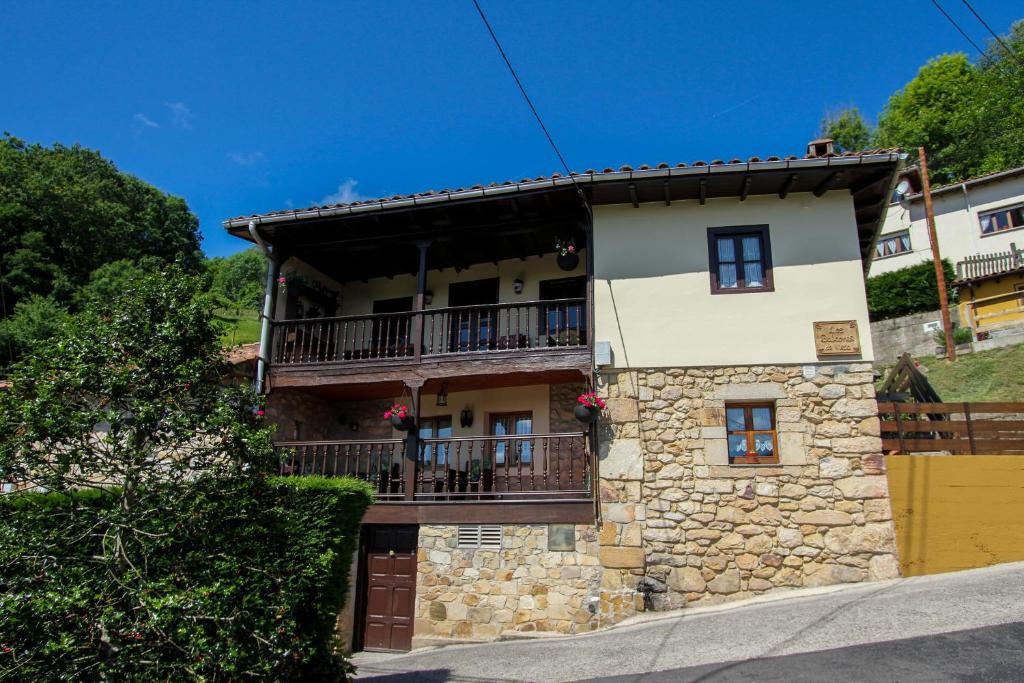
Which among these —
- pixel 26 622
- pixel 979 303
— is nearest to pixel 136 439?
pixel 26 622

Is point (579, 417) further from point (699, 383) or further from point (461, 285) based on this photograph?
point (461, 285)

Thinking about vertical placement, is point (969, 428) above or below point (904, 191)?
below

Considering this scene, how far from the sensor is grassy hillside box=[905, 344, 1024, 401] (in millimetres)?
16047

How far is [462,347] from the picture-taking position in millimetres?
11953

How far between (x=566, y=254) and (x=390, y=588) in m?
5.71

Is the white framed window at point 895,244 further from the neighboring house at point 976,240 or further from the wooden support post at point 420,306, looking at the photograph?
the wooden support post at point 420,306

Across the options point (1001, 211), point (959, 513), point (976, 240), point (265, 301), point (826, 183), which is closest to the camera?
point (959, 513)

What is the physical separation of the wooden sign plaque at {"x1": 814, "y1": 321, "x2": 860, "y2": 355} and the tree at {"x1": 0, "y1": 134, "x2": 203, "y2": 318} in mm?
21033

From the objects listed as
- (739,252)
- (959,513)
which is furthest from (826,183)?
(959,513)

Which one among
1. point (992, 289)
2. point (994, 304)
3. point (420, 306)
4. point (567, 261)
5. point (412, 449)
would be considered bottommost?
point (412, 449)

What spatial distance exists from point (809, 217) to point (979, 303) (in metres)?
14.2

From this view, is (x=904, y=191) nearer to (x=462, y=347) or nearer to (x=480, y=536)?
(x=462, y=347)

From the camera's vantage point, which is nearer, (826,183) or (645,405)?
(645,405)

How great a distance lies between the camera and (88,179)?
3152 cm
